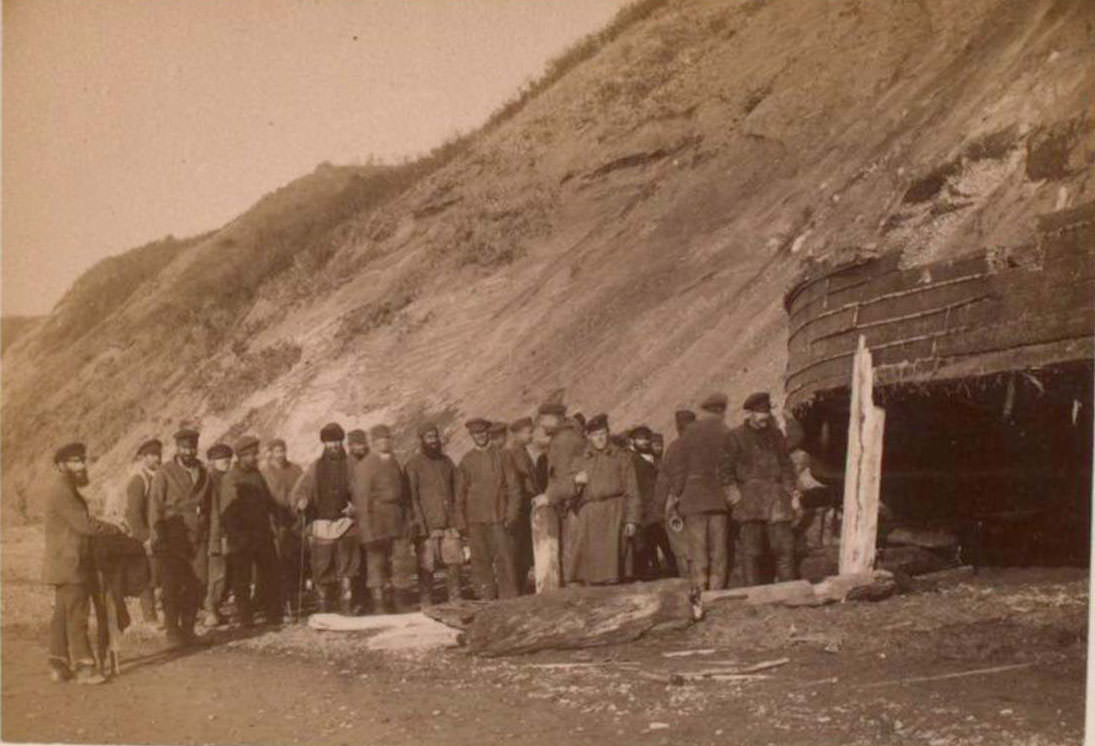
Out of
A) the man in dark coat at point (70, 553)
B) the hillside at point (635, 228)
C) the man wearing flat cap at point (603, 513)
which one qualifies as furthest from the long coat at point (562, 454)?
the hillside at point (635, 228)

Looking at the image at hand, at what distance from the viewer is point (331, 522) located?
8172 mm

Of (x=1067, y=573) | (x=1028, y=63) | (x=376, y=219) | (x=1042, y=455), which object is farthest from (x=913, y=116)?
(x=376, y=219)

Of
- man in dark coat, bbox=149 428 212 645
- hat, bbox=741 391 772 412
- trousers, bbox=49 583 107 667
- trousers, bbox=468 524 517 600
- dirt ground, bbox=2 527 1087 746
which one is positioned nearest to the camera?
dirt ground, bbox=2 527 1087 746

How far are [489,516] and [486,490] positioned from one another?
6.4 inches

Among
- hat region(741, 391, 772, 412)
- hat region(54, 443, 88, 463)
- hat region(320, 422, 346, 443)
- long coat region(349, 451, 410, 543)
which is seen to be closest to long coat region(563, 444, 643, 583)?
hat region(741, 391, 772, 412)

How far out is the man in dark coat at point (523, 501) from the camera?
7988 mm

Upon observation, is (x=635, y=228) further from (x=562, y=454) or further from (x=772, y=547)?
(x=772, y=547)

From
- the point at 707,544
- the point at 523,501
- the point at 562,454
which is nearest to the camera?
the point at 707,544

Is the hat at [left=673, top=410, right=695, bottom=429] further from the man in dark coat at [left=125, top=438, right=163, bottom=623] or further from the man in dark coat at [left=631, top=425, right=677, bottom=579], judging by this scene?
the man in dark coat at [left=125, top=438, right=163, bottom=623]

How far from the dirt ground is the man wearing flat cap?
911 millimetres

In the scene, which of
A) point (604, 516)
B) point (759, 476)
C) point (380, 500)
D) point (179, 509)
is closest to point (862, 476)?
point (759, 476)

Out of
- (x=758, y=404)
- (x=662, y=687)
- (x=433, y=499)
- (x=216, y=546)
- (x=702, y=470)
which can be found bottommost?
(x=662, y=687)

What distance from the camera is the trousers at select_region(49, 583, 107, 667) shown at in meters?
6.70

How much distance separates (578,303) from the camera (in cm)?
1490
